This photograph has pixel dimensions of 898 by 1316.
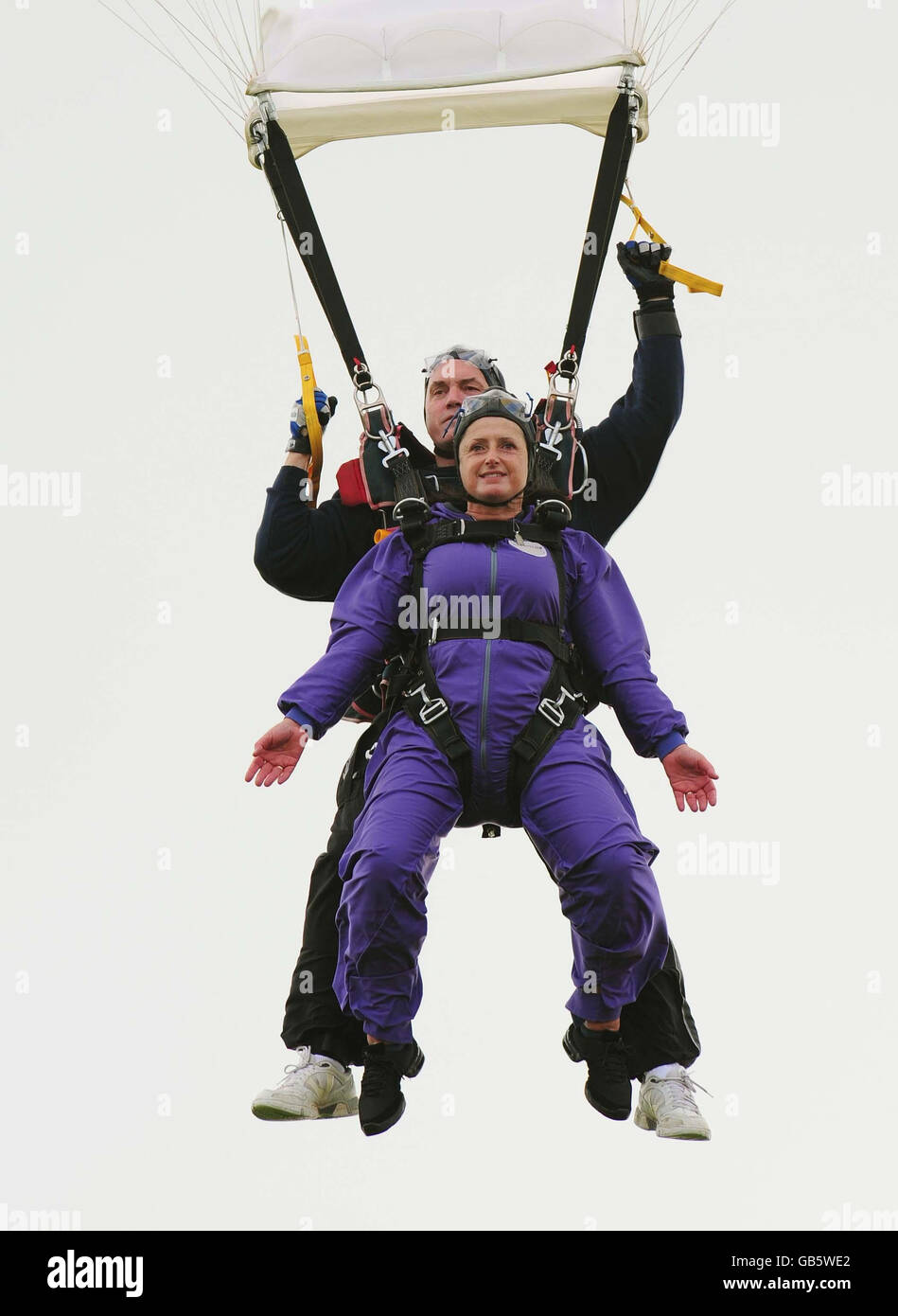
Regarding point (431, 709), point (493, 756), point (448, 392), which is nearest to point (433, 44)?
point (448, 392)

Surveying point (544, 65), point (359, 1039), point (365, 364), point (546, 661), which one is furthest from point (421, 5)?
point (359, 1039)

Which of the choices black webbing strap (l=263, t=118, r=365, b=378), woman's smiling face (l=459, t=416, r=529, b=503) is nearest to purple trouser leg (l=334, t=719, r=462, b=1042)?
woman's smiling face (l=459, t=416, r=529, b=503)

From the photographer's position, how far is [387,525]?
20.3ft

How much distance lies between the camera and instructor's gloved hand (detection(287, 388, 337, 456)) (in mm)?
6207

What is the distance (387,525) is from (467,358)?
2.15 feet

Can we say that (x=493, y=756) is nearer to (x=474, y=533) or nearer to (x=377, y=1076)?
(x=474, y=533)

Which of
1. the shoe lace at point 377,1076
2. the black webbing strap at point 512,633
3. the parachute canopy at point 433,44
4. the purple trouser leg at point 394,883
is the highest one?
the parachute canopy at point 433,44

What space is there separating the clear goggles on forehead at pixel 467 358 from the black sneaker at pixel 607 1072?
7.39ft

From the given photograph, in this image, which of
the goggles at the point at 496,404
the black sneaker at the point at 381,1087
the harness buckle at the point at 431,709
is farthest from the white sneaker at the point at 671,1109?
the goggles at the point at 496,404

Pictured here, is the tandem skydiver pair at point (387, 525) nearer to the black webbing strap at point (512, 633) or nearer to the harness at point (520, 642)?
the harness at point (520, 642)

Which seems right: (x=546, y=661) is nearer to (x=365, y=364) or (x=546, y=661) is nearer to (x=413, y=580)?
(x=413, y=580)

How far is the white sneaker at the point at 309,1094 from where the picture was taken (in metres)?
5.78

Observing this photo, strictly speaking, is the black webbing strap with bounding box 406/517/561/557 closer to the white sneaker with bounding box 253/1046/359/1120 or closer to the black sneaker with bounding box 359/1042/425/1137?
the black sneaker with bounding box 359/1042/425/1137

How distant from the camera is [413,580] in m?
5.62
